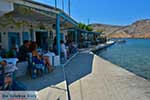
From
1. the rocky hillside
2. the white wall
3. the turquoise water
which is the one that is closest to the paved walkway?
the white wall

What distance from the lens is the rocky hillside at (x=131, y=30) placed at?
185625 mm

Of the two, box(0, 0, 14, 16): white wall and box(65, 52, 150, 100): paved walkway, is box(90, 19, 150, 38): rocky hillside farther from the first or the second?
box(0, 0, 14, 16): white wall

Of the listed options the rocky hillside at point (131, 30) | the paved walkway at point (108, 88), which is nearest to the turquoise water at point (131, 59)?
the paved walkway at point (108, 88)

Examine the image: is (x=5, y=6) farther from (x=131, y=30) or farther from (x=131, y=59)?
(x=131, y=30)

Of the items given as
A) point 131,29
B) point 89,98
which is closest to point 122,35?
point 131,29

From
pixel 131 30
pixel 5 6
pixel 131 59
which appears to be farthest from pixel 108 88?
pixel 131 30

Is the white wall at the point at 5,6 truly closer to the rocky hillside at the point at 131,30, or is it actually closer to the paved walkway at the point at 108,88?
the paved walkway at the point at 108,88

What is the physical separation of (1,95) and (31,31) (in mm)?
11435

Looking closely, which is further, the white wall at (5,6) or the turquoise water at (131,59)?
the turquoise water at (131,59)

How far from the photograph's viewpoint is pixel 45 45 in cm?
1744

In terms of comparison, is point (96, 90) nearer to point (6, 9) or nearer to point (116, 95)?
point (116, 95)

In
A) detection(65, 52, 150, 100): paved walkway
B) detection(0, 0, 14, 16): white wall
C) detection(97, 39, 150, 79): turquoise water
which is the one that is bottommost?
detection(97, 39, 150, 79): turquoise water

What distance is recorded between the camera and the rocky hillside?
186 m

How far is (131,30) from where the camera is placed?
19462cm
